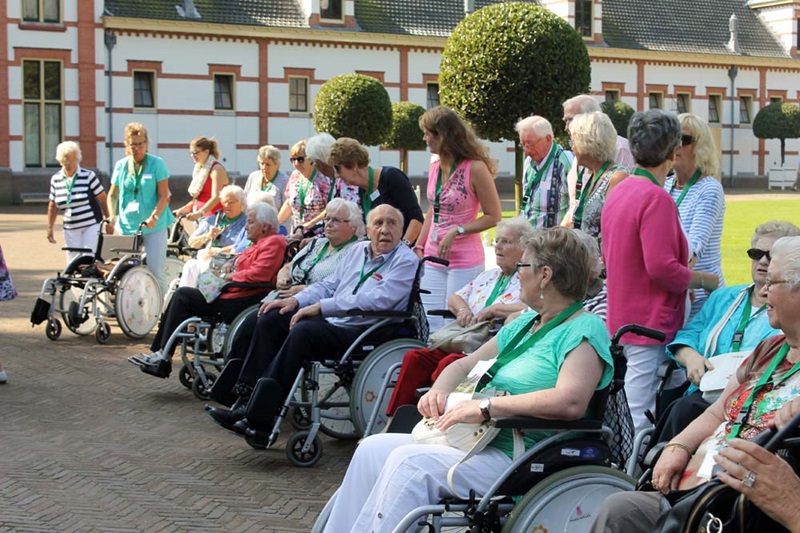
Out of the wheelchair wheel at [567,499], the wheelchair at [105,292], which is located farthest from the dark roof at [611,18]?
the wheelchair wheel at [567,499]

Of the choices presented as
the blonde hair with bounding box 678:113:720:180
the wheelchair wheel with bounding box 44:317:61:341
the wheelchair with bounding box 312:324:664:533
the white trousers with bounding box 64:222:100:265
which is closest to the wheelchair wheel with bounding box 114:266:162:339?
the wheelchair wheel with bounding box 44:317:61:341

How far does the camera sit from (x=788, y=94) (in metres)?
50.2

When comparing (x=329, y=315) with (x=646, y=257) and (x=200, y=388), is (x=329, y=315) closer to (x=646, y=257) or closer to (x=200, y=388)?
(x=200, y=388)

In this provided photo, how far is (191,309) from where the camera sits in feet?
28.5

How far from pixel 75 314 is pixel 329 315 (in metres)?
4.97

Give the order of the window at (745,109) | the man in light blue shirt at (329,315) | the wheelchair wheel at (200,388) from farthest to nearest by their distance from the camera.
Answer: the window at (745,109), the wheelchair wheel at (200,388), the man in light blue shirt at (329,315)

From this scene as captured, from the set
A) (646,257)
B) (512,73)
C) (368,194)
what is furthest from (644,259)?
(512,73)

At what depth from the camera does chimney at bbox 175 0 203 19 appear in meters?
36.0

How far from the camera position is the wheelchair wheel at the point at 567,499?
414cm

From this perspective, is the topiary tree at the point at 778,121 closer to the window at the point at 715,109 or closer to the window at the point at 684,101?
the window at the point at 715,109

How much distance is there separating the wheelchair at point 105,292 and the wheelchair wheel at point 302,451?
4.76m

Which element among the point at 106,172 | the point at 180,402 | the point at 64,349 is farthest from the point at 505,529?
the point at 106,172

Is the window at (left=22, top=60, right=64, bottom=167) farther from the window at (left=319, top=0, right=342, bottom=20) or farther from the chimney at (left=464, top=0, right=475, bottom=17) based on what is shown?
the chimney at (left=464, top=0, right=475, bottom=17)

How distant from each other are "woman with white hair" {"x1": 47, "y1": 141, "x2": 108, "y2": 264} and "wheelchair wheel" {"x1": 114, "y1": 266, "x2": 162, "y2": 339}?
46.7 inches
